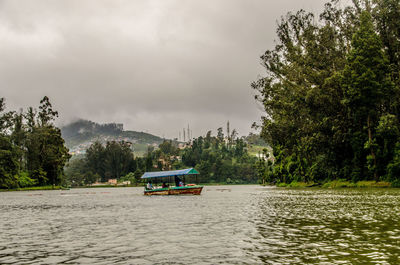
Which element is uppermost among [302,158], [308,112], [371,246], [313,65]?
[313,65]

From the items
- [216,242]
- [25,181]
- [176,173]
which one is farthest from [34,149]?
[216,242]

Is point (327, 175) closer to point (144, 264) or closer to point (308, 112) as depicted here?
point (308, 112)

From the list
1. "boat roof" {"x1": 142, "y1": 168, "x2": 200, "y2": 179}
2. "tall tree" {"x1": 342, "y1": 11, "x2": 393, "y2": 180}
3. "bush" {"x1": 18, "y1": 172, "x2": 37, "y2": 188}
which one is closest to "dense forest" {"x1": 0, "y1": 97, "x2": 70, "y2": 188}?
"bush" {"x1": 18, "y1": 172, "x2": 37, "y2": 188}

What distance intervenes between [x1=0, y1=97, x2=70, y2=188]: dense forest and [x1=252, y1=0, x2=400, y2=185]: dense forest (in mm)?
63068

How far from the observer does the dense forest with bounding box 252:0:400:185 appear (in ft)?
162

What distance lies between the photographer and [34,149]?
348 ft

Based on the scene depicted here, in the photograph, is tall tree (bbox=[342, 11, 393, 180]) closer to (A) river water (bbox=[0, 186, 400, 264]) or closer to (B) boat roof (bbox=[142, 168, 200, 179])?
(B) boat roof (bbox=[142, 168, 200, 179])

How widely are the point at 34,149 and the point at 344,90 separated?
8568cm

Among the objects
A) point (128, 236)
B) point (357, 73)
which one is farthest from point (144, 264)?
point (357, 73)

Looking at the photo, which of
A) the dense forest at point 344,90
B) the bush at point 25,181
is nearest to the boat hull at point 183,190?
the dense forest at point 344,90

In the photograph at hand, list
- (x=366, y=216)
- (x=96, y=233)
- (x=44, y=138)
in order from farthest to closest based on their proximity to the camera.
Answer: (x=44, y=138)
(x=366, y=216)
(x=96, y=233)

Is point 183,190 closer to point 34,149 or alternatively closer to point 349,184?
point 349,184

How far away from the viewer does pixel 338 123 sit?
184ft

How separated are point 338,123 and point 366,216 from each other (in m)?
39.7
